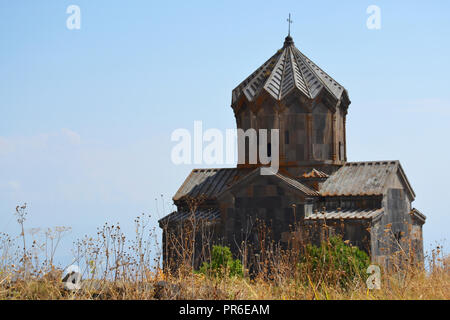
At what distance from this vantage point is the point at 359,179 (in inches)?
604

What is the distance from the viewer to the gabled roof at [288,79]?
16016 mm

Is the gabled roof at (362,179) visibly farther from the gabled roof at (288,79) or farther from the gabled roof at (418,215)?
the gabled roof at (288,79)

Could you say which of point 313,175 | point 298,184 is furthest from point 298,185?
point 313,175

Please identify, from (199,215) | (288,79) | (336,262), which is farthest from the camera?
(288,79)

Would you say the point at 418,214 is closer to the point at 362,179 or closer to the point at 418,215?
the point at 418,215

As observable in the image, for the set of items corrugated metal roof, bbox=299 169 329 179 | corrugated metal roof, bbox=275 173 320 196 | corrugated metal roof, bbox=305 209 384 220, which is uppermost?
corrugated metal roof, bbox=299 169 329 179

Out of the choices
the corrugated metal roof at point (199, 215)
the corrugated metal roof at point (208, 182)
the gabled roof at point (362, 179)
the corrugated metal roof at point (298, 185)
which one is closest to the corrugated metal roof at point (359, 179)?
the gabled roof at point (362, 179)

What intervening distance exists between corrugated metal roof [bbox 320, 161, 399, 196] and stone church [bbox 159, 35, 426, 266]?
28 millimetres

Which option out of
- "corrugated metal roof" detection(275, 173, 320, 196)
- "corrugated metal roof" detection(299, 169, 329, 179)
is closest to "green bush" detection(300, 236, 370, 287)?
"corrugated metal roof" detection(275, 173, 320, 196)

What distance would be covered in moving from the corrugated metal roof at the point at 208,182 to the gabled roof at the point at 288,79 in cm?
230

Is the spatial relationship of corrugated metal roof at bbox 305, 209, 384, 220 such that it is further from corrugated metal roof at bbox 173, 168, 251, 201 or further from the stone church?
corrugated metal roof at bbox 173, 168, 251, 201

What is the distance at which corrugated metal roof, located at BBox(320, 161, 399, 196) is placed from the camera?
1482 centimetres

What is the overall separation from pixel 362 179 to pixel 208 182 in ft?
15.9

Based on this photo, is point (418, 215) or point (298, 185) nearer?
point (298, 185)
